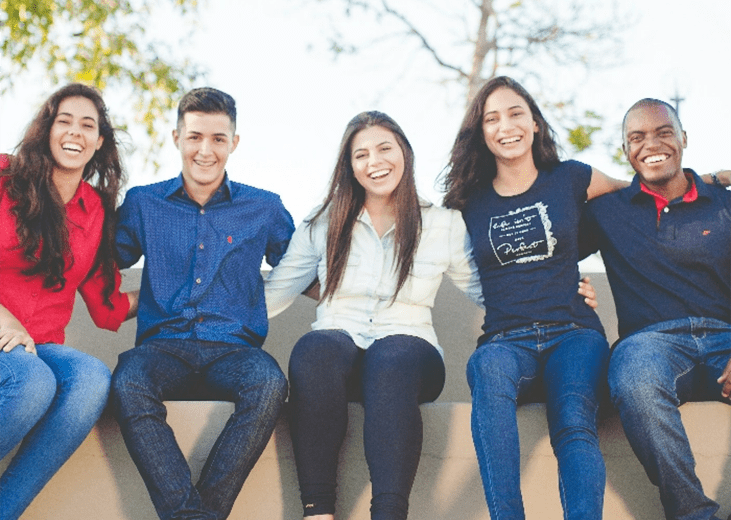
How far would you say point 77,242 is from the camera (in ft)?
8.38

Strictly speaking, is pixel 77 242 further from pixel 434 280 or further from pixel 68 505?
pixel 434 280

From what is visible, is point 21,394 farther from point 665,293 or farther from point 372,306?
point 665,293

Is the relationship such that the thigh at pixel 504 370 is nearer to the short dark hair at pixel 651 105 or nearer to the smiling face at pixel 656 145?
the smiling face at pixel 656 145

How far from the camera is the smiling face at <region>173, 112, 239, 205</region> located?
108 inches

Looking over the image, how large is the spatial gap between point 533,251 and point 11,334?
170 cm

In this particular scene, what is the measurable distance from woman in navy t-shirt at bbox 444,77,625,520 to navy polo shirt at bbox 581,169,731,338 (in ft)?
0.43

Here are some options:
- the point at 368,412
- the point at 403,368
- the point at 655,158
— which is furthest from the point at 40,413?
the point at 655,158

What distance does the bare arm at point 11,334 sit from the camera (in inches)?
87.7

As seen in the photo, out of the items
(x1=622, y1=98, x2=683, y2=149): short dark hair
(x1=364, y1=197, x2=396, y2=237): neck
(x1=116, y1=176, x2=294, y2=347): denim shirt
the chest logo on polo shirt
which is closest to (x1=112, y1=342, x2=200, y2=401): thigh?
(x1=116, y1=176, x2=294, y2=347): denim shirt

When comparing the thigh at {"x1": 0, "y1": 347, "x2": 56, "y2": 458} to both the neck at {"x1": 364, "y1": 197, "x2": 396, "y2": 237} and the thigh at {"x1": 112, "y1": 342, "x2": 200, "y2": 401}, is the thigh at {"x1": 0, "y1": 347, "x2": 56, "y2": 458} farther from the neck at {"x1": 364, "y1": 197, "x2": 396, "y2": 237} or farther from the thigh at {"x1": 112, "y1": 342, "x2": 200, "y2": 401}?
the neck at {"x1": 364, "y1": 197, "x2": 396, "y2": 237}

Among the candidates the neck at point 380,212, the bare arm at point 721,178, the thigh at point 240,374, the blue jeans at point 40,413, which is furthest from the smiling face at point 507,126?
the blue jeans at point 40,413

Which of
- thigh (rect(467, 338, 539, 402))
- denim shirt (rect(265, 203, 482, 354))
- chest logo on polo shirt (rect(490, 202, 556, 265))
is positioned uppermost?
chest logo on polo shirt (rect(490, 202, 556, 265))

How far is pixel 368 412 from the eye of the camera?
2139 millimetres

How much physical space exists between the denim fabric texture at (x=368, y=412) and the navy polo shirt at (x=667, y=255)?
2.52 ft
